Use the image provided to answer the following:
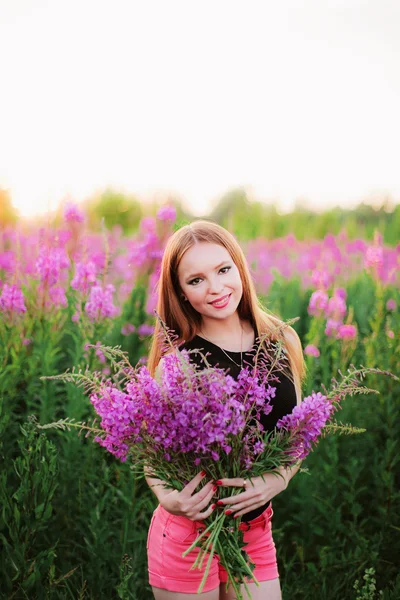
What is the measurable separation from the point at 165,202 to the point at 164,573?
2496 mm

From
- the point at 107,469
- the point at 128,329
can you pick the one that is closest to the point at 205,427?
the point at 107,469

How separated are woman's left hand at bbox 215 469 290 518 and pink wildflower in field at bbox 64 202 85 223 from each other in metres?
2.37

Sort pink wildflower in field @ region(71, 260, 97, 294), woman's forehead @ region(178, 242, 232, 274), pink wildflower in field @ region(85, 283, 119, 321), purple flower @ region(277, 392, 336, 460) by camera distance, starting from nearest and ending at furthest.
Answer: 1. purple flower @ region(277, 392, 336, 460)
2. woman's forehead @ region(178, 242, 232, 274)
3. pink wildflower in field @ region(85, 283, 119, 321)
4. pink wildflower in field @ region(71, 260, 97, 294)

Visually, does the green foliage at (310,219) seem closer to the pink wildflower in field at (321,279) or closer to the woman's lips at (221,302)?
the pink wildflower in field at (321,279)

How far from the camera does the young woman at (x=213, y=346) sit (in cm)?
208

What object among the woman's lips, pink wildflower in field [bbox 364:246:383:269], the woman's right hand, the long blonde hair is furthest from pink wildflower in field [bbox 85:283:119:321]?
pink wildflower in field [bbox 364:246:383:269]

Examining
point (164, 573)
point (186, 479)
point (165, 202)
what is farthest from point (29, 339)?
point (186, 479)

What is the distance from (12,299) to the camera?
332cm

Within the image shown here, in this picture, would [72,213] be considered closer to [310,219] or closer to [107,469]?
[107,469]

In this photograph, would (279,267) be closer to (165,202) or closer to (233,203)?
(165,202)

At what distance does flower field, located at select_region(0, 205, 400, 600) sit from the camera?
9.31ft

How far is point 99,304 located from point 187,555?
1553mm

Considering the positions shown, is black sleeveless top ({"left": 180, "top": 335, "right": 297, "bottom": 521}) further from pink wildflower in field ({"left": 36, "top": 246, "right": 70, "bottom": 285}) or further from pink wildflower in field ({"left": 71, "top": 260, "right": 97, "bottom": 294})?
pink wildflower in field ({"left": 36, "top": 246, "right": 70, "bottom": 285})

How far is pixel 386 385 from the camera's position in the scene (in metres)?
3.69
